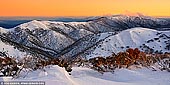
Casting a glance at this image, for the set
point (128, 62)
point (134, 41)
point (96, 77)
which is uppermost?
point (128, 62)

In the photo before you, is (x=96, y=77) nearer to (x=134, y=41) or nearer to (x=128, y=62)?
(x=128, y=62)

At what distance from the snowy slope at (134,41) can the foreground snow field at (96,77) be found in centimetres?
12191

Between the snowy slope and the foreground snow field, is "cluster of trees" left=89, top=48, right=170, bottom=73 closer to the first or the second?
the foreground snow field

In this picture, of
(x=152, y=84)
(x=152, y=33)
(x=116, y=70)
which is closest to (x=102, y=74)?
(x=116, y=70)

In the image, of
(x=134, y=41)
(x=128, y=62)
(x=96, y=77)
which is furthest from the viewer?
(x=134, y=41)

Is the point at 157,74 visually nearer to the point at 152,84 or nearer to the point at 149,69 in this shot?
the point at 149,69

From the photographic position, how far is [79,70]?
11289mm

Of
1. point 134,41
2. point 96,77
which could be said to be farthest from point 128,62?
point 134,41

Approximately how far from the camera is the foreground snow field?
855 cm

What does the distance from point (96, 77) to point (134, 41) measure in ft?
508

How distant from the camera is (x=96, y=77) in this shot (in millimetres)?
10391

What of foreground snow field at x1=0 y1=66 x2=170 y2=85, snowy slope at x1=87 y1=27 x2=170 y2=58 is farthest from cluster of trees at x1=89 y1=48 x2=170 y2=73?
snowy slope at x1=87 y1=27 x2=170 y2=58

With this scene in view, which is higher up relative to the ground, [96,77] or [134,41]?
[96,77]

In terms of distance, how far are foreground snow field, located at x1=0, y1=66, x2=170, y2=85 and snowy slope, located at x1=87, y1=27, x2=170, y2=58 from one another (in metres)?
122
